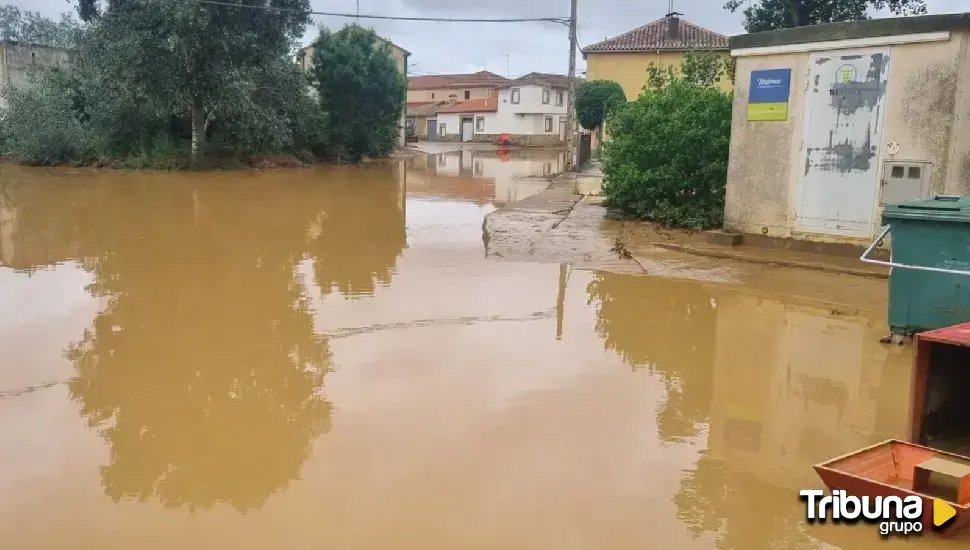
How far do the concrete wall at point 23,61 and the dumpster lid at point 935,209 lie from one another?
3494cm

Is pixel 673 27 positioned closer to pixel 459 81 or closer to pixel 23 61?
pixel 23 61

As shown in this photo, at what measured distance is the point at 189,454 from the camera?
4949 millimetres

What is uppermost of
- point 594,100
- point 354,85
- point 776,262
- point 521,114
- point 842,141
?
point 521,114

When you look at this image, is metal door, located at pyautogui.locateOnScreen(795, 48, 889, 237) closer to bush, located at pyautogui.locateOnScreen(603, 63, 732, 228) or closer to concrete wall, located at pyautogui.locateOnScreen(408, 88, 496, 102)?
bush, located at pyautogui.locateOnScreen(603, 63, 732, 228)

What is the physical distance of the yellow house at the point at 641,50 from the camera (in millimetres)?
36312

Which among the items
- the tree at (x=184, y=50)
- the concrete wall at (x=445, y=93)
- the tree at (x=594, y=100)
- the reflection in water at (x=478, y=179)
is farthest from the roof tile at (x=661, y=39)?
the concrete wall at (x=445, y=93)

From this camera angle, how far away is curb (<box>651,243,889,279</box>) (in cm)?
1009

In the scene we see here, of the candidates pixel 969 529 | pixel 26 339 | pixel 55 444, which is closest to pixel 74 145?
pixel 26 339

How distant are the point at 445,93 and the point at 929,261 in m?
75.0

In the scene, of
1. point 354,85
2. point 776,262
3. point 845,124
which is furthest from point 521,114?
point 776,262

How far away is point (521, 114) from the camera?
6500 centimetres

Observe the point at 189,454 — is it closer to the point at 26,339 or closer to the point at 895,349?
the point at 26,339

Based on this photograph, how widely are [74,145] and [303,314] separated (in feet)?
79.9

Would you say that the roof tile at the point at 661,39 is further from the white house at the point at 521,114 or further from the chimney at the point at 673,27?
the white house at the point at 521,114
